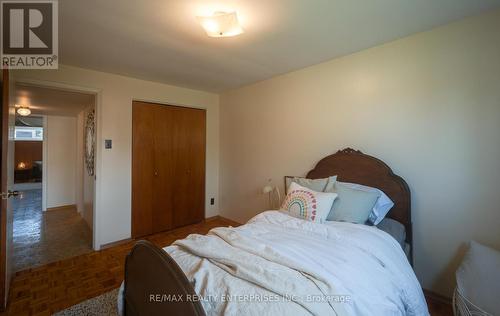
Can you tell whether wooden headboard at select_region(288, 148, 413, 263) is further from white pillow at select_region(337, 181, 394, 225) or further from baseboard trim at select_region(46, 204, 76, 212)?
baseboard trim at select_region(46, 204, 76, 212)

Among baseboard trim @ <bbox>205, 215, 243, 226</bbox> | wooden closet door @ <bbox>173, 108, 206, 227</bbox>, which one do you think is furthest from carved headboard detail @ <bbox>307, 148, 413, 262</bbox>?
wooden closet door @ <bbox>173, 108, 206, 227</bbox>

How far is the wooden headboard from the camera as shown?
6.56 ft

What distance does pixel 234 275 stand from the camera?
45.1 inches

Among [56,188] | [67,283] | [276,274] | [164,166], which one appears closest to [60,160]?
[56,188]

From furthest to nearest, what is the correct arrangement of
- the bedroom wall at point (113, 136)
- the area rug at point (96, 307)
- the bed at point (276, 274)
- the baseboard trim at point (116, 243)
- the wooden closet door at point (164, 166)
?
the wooden closet door at point (164, 166), the baseboard trim at point (116, 243), the bedroom wall at point (113, 136), the area rug at point (96, 307), the bed at point (276, 274)

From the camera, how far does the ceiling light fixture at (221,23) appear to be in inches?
63.2

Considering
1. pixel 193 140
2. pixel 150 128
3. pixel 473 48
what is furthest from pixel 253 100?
pixel 473 48

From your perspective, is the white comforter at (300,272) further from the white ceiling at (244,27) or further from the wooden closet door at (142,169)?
the wooden closet door at (142,169)

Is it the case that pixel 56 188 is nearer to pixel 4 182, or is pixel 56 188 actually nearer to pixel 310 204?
pixel 4 182

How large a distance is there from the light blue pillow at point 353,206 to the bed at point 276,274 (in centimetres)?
11

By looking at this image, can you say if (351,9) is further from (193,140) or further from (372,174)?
(193,140)

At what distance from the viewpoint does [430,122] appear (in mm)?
1916

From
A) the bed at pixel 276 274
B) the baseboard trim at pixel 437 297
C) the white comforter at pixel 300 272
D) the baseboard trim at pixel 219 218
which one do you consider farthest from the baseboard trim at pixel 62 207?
the baseboard trim at pixel 437 297

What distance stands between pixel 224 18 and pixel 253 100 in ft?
6.13
